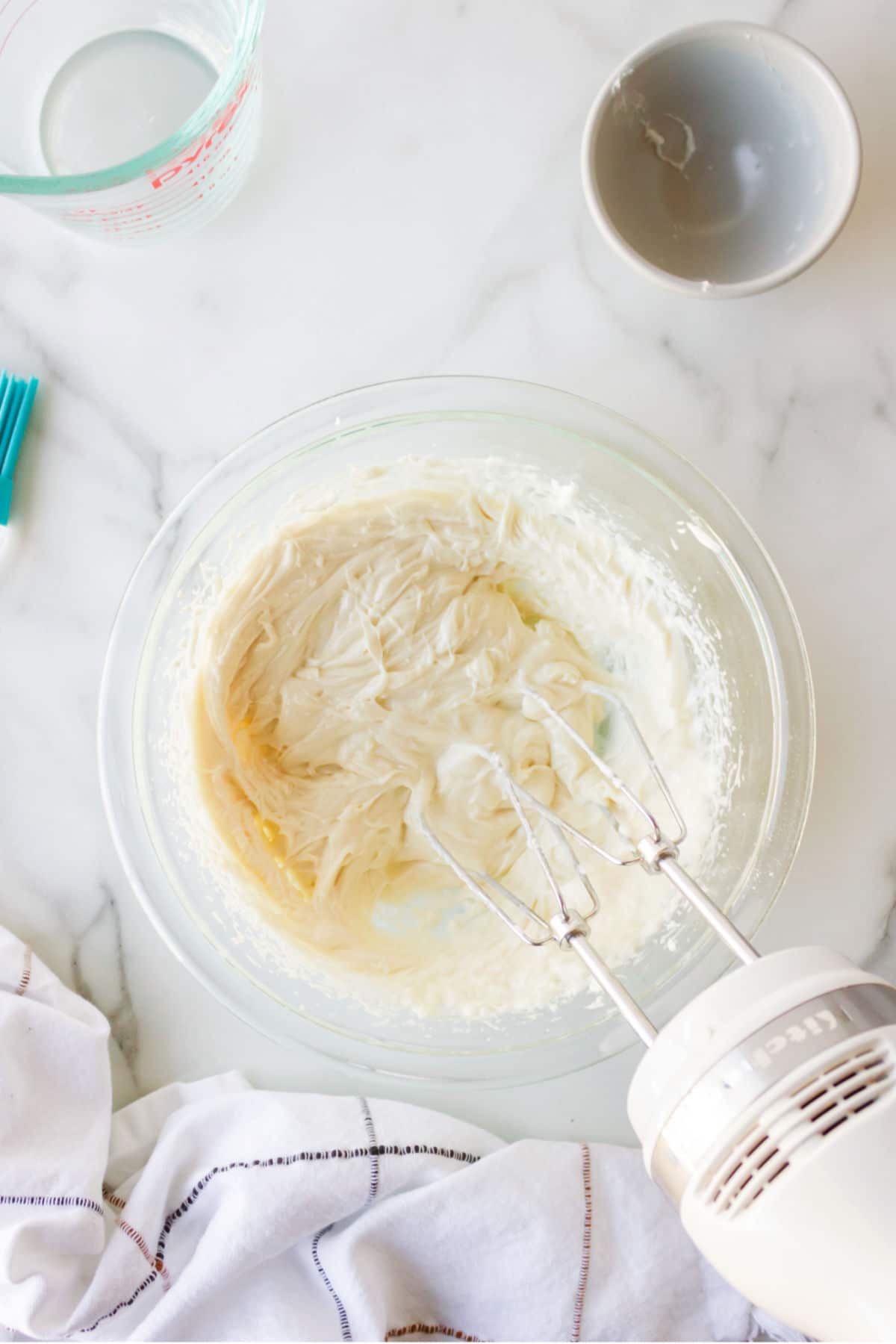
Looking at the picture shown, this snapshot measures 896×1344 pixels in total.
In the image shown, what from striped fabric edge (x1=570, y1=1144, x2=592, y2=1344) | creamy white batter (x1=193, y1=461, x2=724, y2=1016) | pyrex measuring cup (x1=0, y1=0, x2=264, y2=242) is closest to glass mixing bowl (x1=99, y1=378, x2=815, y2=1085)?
creamy white batter (x1=193, y1=461, x2=724, y2=1016)

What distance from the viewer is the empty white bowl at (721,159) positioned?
931 millimetres

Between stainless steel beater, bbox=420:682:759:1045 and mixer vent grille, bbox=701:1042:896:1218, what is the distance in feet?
0.26

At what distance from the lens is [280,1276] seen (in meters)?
1.02

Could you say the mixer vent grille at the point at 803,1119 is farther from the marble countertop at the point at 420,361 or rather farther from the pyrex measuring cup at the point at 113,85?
the pyrex measuring cup at the point at 113,85

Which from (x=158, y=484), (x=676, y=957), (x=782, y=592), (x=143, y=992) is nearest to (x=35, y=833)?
(x=143, y=992)

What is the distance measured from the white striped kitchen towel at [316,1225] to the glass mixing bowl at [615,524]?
4.2 inches

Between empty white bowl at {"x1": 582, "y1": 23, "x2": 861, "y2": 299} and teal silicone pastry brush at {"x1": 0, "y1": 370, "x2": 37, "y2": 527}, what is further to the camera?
teal silicone pastry brush at {"x1": 0, "y1": 370, "x2": 37, "y2": 527}

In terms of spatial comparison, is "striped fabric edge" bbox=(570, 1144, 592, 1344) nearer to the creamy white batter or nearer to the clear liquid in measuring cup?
the creamy white batter

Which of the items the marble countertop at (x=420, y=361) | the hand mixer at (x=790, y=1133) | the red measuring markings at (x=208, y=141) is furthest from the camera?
the marble countertop at (x=420, y=361)

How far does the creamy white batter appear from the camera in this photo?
3.28ft

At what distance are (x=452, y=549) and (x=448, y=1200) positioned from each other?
61 cm

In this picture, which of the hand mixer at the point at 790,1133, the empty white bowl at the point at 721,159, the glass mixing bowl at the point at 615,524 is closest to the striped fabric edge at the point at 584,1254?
the glass mixing bowl at the point at 615,524

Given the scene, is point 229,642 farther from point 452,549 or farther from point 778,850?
point 778,850

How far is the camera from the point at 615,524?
0.99m
